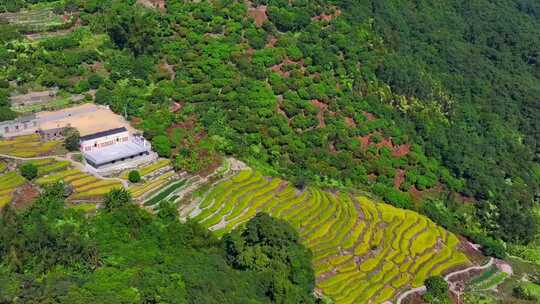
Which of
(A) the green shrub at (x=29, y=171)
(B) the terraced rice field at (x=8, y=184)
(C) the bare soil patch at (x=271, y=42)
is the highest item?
(C) the bare soil patch at (x=271, y=42)

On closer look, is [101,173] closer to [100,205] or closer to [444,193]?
[100,205]

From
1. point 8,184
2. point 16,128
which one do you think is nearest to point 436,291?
point 8,184

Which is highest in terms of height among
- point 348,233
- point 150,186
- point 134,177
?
point 134,177

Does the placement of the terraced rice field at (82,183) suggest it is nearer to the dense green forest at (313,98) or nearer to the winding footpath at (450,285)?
the dense green forest at (313,98)

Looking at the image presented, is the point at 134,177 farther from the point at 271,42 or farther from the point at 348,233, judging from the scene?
the point at 271,42

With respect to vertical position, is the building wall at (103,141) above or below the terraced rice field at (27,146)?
above

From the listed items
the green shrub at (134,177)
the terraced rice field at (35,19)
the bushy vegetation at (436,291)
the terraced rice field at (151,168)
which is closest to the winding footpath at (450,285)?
the bushy vegetation at (436,291)
